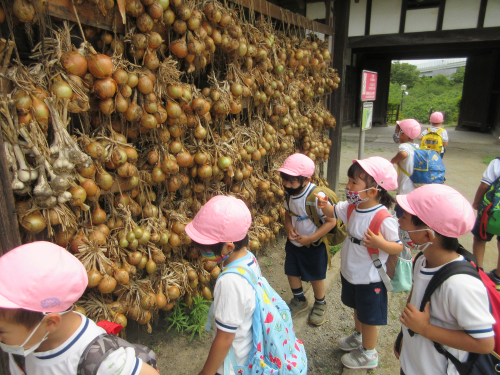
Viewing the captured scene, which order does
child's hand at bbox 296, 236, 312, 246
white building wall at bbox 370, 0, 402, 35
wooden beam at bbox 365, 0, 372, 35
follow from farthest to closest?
wooden beam at bbox 365, 0, 372, 35 < white building wall at bbox 370, 0, 402, 35 < child's hand at bbox 296, 236, 312, 246

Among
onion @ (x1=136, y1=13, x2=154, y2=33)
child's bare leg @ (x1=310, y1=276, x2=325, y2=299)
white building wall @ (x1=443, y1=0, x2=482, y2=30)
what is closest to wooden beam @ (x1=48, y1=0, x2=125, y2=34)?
onion @ (x1=136, y1=13, x2=154, y2=33)

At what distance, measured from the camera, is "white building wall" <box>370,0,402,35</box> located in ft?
23.9

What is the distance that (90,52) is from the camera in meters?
1.64

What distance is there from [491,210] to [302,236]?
74.8 inches

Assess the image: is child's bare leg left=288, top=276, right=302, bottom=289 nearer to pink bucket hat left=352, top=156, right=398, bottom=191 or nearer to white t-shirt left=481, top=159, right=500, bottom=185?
pink bucket hat left=352, top=156, right=398, bottom=191

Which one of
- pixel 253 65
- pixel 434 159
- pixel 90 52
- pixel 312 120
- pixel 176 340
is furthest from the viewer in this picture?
pixel 312 120

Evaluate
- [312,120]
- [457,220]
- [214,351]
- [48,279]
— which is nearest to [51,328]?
[48,279]

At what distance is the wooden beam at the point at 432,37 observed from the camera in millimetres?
6703

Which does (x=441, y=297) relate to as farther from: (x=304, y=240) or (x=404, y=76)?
(x=404, y=76)

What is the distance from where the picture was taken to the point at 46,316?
0.94 meters

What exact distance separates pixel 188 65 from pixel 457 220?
1972mm

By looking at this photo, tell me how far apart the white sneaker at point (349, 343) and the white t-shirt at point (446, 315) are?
94 centimetres

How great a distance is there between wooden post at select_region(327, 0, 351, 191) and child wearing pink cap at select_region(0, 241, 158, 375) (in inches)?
182

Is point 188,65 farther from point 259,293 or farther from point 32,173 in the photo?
point 259,293
